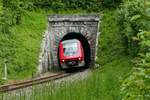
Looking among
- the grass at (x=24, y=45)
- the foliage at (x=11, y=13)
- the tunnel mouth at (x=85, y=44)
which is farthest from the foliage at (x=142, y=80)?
the tunnel mouth at (x=85, y=44)

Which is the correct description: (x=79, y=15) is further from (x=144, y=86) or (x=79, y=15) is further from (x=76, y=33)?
(x=144, y=86)

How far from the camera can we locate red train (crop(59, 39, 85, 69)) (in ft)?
100

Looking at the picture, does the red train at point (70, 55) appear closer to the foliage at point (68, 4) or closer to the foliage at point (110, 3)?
the foliage at point (68, 4)

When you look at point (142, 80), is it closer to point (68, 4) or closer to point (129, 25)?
point (129, 25)

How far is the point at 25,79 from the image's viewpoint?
24297 millimetres

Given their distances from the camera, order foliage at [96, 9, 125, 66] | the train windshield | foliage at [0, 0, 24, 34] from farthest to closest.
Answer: the train windshield
foliage at [0, 0, 24, 34]
foliage at [96, 9, 125, 66]

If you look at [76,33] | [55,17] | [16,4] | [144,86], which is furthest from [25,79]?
[144,86]

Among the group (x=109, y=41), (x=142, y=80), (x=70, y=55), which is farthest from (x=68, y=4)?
(x=142, y=80)

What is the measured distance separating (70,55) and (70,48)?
57 centimetres

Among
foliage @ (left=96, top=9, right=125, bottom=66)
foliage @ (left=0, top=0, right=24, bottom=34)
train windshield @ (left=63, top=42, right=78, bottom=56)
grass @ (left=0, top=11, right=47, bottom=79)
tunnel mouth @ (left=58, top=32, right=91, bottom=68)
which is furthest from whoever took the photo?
tunnel mouth @ (left=58, top=32, right=91, bottom=68)

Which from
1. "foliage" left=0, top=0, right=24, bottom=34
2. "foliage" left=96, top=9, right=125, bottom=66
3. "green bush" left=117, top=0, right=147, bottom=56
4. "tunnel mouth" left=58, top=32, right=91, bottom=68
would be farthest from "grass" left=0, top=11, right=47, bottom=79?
"green bush" left=117, top=0, right=147, bottom=56

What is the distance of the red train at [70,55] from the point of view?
100 feet

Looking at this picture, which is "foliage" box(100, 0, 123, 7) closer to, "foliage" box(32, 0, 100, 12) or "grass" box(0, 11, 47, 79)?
"foliage" box(32, 0, 100, 12)

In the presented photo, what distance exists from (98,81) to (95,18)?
20990mm
